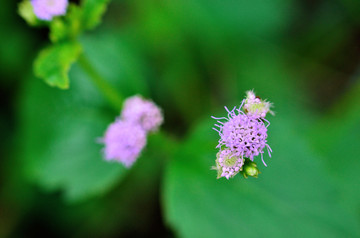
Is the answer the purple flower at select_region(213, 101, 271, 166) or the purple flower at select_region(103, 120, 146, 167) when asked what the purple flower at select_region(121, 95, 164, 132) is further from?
the purple flower at select_region(213, 101, 271, 166)

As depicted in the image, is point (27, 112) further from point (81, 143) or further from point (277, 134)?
point (277, 134)

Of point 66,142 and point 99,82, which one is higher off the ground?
point 99,82

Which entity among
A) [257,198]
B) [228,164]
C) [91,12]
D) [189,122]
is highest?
[189,122]

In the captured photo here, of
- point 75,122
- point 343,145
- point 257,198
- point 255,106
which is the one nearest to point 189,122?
point 75,122

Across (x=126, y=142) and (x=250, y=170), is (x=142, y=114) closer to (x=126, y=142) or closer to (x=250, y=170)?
(x=126, y=142)

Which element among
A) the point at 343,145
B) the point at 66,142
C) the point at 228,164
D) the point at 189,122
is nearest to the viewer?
the point at 228,164

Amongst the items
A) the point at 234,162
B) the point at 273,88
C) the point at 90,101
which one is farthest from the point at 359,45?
the point at 234,162

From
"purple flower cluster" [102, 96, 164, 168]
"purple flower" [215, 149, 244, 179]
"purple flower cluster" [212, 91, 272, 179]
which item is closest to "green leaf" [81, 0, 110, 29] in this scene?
"purple flower cluster" [102, 96, 164, 168]
